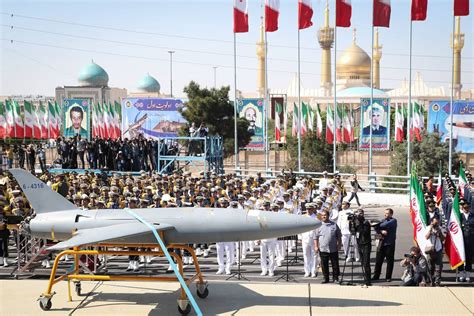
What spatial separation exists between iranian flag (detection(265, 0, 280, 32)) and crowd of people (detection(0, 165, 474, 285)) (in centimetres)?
1082

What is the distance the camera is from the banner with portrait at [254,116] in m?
47.9

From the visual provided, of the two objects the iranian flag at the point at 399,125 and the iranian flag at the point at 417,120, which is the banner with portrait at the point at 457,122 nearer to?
the iranian flag at the point at 417,120

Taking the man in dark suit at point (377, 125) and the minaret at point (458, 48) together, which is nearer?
the man in dark suit at point (377, 125)

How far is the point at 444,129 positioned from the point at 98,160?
24.9m

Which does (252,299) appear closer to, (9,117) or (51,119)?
(9,117)

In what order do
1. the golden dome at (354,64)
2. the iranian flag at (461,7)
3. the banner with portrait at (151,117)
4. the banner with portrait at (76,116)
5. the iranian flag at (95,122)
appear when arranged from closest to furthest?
the iranian flag at (461,7) < the iranian flag at (95,122) < the banner with portrait at (76,116) < the banner with portrait at (151,117) < the golden dome at (354,64)

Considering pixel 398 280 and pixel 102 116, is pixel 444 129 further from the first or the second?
pixel 398 280

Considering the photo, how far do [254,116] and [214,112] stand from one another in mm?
4068

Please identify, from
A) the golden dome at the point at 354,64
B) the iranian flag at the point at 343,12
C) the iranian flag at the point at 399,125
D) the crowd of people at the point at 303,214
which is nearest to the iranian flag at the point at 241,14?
the iranian flag at the point at 343,12

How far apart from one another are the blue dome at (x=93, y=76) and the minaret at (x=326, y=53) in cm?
3379

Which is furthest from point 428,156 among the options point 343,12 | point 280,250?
point 280,250

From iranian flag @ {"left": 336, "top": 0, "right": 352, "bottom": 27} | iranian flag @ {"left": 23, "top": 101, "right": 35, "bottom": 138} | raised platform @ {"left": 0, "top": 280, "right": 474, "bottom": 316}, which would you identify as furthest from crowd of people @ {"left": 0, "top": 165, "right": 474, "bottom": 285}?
iranian flag @ {"left": 23, "top": 101, "right": 35, "bottom": 138}

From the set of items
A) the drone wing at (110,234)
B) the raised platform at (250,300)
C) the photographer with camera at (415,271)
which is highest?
the drone wing at (110,234)

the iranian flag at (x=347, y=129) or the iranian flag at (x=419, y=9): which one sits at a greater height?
the iranian flag at (x=419, y=9)
